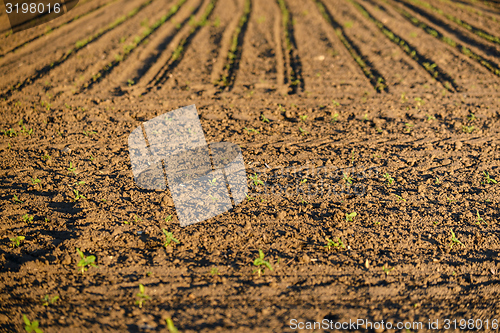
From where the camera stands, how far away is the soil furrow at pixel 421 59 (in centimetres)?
633

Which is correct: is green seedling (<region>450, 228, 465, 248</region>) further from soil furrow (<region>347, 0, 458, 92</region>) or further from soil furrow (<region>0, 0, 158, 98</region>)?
soil furrow (<region>0, 0, 158, 98</region>)

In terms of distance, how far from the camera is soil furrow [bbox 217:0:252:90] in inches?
250

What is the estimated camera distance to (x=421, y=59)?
287 inches

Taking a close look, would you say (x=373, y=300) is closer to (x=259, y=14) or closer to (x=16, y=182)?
(x=16, y=182)

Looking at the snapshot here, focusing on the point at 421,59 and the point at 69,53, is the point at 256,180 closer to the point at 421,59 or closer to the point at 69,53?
the point at 421,59

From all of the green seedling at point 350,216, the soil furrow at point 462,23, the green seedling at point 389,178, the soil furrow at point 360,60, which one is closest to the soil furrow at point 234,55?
the soil furrow at point 360,60

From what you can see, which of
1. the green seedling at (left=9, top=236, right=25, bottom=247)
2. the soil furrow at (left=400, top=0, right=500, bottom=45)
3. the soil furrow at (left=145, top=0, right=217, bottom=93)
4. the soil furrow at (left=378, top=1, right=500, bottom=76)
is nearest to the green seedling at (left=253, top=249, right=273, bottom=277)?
the green seedling at (left=9, top=236, right=25, bottom=247)

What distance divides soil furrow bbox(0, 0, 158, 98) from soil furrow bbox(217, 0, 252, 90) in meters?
3.56

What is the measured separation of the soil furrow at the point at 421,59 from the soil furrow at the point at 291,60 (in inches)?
104

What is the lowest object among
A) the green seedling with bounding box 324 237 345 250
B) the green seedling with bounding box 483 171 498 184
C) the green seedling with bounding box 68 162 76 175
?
the green seedling with bounding box 483 171 498 184

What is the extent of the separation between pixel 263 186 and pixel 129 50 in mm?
5759

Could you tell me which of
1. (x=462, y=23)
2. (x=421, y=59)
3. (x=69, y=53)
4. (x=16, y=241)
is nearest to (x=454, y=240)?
(x=16, y=241)

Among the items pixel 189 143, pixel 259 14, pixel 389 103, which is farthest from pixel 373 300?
pixel 259 14

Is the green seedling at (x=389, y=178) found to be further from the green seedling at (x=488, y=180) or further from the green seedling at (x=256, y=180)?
the green seedling at (x=256, y=180)
